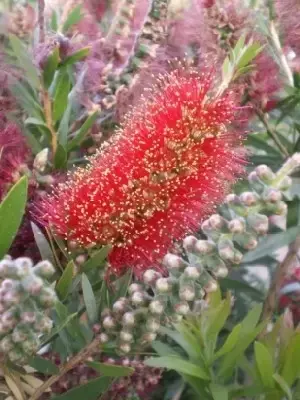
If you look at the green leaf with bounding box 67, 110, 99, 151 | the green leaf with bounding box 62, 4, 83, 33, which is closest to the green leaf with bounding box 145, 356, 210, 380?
the green leaf with bounding box 67, 110, 99, 151

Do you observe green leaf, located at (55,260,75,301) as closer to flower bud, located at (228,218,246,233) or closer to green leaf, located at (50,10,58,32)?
flower bud, located at (228,218,246,233)

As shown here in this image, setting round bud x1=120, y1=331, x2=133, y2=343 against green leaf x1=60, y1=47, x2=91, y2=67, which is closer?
round bud x1=120, y1=331, x2=133, y2=343

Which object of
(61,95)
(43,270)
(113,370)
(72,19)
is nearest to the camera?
(43,270)

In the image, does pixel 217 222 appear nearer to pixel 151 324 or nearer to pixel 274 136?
pixel 151 324

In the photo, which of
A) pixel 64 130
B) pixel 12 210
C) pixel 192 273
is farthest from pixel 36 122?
pixel 192 273

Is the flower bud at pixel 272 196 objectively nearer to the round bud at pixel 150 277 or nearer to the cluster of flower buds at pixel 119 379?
the round bud at pixel 150 277

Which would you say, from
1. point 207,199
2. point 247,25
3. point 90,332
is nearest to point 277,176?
point 207,199
